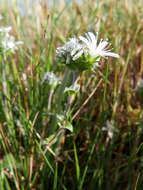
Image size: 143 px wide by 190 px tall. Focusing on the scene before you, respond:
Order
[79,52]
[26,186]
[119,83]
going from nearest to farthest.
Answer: [79,52] → [26,186] → [119,83]

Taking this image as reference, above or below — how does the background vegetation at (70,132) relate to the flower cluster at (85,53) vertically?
below

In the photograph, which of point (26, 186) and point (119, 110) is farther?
point (119, 110)

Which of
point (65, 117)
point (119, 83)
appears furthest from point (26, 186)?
point (119, 83)

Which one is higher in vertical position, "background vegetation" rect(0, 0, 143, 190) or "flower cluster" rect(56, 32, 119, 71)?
"flower cluster" rect(56, 32, 119, 71)

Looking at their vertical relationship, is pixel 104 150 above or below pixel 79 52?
below

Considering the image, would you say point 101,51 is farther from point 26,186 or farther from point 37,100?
point 26,186

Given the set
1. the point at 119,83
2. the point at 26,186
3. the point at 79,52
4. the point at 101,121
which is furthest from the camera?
the point at 119,83

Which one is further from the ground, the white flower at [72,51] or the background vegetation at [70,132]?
the white flower at [72,51]

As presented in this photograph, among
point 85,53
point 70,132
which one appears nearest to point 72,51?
point 85,53
